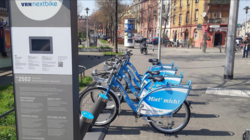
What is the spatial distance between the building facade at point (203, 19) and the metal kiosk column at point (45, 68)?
110ft

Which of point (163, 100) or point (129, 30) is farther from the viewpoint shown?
point (129, 30)

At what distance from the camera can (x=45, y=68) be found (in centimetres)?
220

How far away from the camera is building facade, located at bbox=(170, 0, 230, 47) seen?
3550 cm

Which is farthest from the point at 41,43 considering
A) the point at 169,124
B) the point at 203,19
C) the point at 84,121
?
the point at 203,19

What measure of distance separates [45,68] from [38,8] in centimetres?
58

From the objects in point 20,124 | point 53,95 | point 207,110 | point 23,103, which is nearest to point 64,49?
point 53,95

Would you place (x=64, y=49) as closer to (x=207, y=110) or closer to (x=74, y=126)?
(x=74, y=126)

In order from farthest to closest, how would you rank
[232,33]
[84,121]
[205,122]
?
1. [232,33]
2. [205,122]
3. [84,121]

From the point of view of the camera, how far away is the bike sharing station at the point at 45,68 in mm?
Answer: 2121

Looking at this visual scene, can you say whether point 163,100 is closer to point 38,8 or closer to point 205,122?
point 205,122

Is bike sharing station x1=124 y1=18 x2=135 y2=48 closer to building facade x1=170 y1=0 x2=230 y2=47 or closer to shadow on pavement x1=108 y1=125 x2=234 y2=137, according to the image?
building facade x1=170 y1=0 x2=230 y2=47

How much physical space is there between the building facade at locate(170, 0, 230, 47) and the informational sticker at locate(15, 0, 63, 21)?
33599 millimetres

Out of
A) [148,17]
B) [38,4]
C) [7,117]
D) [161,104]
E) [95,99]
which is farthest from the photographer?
[148,17]

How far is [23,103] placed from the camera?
7.37ft
